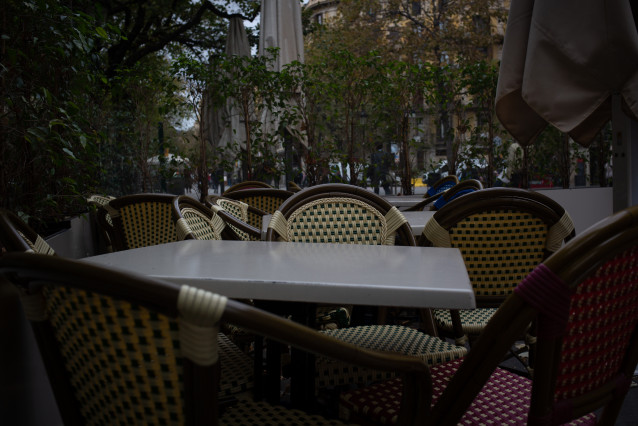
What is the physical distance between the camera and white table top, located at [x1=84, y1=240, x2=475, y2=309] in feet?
3.90

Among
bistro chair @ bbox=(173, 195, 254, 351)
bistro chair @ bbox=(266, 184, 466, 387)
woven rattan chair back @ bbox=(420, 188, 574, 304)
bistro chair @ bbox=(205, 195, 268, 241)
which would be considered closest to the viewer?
woven rattan chair back @ bbox=(420, 188, 574, 304)

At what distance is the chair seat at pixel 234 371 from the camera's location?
5.36 ft

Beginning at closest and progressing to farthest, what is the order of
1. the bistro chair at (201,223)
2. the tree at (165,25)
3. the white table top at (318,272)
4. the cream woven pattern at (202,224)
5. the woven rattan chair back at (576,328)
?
the woven rattan chair back at (576,328)
the white table top at (318,272)
the bistro chair at (201,223)
the cream woven pattern at (202,224)
the tree at (165,25)

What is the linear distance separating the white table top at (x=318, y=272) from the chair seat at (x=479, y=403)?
309mm

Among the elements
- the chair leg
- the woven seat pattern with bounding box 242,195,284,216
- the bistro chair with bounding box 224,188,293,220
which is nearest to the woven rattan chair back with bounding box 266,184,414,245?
the chair leg

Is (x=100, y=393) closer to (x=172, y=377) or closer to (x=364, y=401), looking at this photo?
(x=172, y=377)

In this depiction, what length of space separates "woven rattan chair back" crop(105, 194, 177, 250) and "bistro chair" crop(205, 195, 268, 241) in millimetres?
358

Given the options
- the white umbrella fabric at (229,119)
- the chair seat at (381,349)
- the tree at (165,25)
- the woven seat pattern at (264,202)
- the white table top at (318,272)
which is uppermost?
the tree at (165,25)

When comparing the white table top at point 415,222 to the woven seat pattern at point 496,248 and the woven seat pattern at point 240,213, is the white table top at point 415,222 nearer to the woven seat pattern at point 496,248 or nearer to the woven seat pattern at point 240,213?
the woven seat pattern at point 240,213

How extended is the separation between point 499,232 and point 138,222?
94.0 inches

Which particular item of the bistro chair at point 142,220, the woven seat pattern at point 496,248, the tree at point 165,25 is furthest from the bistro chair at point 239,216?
the tree at point 165,25

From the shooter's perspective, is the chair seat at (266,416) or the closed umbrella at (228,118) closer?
the chair seat at (266,416)

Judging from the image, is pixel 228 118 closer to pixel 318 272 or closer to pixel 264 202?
pixel 264 202

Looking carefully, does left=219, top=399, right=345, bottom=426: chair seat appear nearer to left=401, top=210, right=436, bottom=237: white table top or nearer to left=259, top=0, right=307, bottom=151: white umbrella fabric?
left=401, top=210, right=436, bottom=237: white table top
